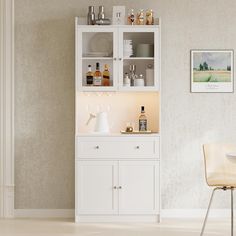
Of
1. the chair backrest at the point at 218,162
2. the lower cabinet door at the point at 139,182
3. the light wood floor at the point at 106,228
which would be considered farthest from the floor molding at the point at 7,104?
the chair backrest at the point at 218,162

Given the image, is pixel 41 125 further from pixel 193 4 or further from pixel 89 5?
pixel 193 4

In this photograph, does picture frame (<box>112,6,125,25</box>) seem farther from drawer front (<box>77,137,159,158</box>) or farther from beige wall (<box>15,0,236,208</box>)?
drawer front (<box>77,137,159,158</box>)

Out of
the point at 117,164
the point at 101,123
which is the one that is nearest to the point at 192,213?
the point at 117,164

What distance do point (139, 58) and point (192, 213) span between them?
1.63 m

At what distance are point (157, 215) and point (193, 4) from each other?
2117 millimetres

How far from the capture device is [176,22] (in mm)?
5688

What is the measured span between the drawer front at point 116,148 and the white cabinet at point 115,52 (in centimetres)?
49

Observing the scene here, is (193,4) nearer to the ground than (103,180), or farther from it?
farther from it

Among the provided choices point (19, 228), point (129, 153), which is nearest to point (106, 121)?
point (129, 153)

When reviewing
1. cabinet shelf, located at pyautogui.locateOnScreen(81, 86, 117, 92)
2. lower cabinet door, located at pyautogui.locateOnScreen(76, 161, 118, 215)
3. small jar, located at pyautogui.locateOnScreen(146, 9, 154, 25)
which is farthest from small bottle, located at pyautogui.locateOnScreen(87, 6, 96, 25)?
lower cabinet door, located at pyautogui.locateOnScreen(76, 161, 118, 215)

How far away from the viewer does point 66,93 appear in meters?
5.69

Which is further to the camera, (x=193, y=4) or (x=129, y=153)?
(x=193, y=4)

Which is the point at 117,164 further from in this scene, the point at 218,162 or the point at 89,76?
the point at 218,162

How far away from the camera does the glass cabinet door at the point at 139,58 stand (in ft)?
17.7
